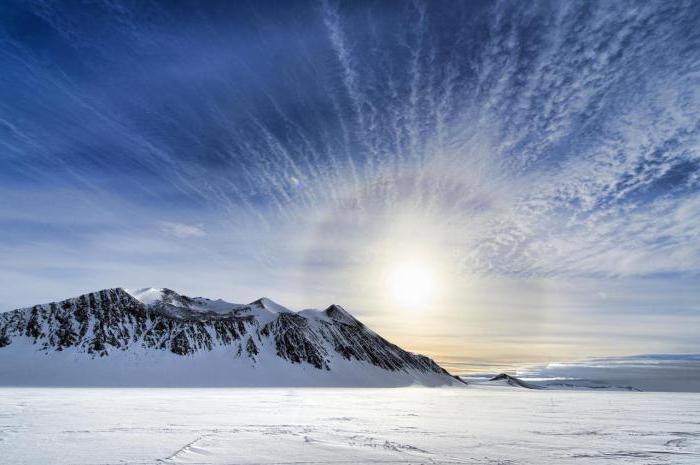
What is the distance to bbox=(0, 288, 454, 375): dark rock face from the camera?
130 meters

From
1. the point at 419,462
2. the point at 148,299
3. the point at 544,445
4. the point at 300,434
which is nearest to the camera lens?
the point at 419,462

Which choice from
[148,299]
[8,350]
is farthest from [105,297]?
[8,350]

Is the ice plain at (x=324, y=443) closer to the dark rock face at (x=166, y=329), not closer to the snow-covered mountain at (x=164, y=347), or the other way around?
the snow-covered mountain at (x=164, y=347)

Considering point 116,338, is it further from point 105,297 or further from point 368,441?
point 368,441

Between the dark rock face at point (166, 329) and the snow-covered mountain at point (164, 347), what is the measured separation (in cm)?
30

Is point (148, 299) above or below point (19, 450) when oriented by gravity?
above

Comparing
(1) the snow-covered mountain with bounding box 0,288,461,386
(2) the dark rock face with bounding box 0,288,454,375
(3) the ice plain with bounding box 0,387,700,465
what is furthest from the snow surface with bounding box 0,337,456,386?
(3) the ice plain with bounding box 0,387,700,465

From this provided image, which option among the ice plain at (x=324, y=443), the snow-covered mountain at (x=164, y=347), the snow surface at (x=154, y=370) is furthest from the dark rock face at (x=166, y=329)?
the ice plain at (x=324, y=443)

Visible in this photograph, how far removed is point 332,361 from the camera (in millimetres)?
171375

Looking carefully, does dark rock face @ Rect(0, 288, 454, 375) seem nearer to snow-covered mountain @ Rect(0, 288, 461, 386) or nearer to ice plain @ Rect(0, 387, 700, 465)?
snow-covered mountain @ Rect(0, 288, 461, 386)

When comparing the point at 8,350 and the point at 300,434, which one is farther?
the point at 8,350

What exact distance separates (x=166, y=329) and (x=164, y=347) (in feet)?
29.8

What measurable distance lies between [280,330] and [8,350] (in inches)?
3440

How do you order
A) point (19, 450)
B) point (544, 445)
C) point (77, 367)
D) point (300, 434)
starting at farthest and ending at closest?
1. point (77, 367)
2. point (300, 434)
3. point (544, 445)
4. point (19, 450)
